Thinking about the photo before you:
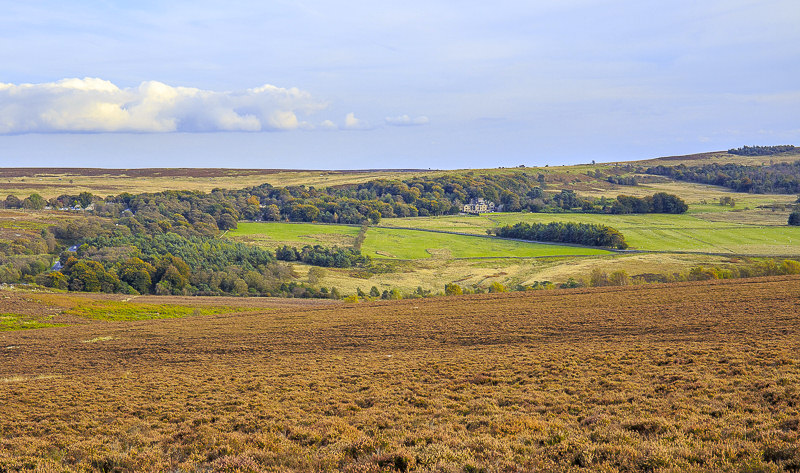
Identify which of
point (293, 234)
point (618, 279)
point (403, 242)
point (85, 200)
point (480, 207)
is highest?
point (85, 200)

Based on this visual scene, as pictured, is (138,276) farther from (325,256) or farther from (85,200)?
(85,200)

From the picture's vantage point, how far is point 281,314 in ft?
160

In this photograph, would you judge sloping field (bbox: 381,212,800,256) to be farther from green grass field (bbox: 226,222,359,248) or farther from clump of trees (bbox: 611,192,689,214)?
green grass field (bbox: 226,222,359,248)

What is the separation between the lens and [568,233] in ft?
362

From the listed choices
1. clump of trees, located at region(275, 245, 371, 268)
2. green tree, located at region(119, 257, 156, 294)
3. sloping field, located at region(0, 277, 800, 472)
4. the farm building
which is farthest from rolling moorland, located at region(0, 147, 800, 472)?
the farm building

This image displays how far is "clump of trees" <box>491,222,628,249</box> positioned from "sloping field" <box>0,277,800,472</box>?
65619 millimetres

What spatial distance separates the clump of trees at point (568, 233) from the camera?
102 m

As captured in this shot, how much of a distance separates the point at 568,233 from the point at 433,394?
99322 millimetres

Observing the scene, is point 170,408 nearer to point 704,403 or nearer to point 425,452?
point 425,452

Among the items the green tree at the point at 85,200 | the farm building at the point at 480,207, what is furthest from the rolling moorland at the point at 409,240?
the farm building at the point at 480,207

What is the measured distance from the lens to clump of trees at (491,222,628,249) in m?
102

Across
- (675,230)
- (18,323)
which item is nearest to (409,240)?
(675,230)

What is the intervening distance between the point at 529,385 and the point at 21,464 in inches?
578

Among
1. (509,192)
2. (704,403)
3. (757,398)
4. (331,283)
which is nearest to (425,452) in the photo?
(704,403)
